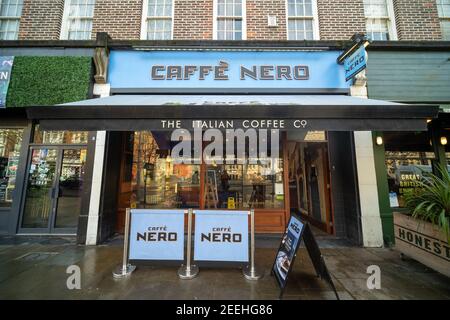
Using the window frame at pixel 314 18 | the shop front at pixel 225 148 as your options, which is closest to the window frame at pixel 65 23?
the shop front at pixel 225 148

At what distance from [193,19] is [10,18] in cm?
597

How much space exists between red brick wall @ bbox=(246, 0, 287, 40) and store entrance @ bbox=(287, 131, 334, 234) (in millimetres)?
3169

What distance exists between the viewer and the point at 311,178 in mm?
7891

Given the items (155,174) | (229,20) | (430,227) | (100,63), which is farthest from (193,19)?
(430,227)

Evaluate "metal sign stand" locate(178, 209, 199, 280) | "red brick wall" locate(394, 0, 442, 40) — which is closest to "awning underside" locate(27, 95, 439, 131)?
"metal sign stand" locate(178, 209, 199, 280)

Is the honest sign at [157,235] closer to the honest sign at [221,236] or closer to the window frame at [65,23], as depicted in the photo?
the honest sign at [221,236]

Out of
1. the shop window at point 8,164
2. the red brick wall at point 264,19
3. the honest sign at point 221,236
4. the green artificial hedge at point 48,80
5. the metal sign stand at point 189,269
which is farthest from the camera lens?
the red brick wall at point 264,19

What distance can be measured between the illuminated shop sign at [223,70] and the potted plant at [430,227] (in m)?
3.32

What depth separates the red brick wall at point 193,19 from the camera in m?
6.72

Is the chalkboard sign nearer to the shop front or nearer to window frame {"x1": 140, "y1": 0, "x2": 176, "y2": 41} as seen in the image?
the shop front

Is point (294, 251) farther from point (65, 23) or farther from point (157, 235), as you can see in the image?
point (65, 23)

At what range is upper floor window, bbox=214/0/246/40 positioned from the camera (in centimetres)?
685
